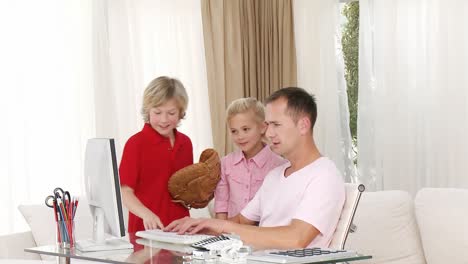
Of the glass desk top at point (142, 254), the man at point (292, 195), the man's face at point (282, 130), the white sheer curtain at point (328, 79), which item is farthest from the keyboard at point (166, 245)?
the white sheer curtain at point (328, 79)

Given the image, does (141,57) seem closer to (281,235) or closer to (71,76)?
(71,76)

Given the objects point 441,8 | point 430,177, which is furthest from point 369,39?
point 430,177

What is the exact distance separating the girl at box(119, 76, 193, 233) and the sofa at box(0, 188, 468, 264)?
632mm

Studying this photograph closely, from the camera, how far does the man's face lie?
3.24 m

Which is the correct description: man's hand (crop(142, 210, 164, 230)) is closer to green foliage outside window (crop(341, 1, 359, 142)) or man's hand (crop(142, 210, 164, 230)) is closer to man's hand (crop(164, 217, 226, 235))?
man's hand (crop(164, 217, 226, 235))

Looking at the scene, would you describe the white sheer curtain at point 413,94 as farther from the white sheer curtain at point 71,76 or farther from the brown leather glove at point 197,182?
the brown leather glove at point 197,182

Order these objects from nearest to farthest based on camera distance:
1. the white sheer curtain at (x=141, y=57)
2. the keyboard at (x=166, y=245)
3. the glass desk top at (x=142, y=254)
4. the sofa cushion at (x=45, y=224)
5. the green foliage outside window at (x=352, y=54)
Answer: the glass desk top at (x=142, y=254) → the keyboard at (x=166, y=245) → the sofa cushion at (x=45, y=224) → the white sheer curtain at (x=141, y=57) → the green foliage outside window at (x=352, y=54)

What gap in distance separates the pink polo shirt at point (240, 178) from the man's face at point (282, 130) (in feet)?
2.10

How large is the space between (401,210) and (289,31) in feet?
7.14

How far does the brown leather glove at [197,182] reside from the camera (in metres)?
3.87

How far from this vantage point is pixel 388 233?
4.41 m

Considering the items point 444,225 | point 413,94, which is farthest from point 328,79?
point 444,225

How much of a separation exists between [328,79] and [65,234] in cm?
335

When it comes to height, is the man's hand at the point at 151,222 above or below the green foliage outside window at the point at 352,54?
below
